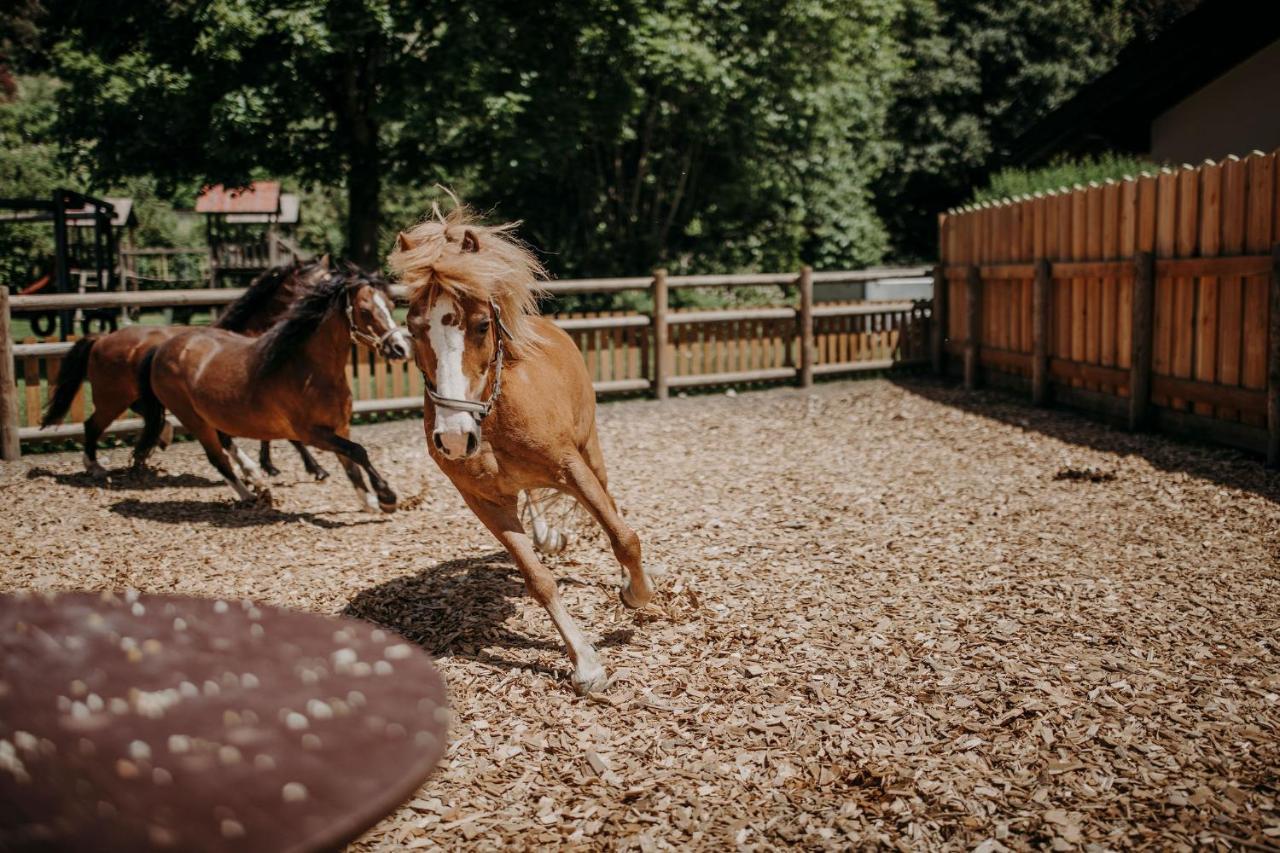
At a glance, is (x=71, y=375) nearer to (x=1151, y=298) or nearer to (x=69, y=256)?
(x=1151, y=298)

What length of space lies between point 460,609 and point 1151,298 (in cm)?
694

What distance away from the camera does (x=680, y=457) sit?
9.16 m

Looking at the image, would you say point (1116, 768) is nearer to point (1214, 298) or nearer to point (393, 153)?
point (1214, 298)

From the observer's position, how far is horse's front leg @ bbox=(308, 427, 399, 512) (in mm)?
7020

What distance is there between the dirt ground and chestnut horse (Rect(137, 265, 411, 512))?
1.95 feet

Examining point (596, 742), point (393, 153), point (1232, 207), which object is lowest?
point (596, 742)

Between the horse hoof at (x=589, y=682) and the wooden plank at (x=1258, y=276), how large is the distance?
6.12 m

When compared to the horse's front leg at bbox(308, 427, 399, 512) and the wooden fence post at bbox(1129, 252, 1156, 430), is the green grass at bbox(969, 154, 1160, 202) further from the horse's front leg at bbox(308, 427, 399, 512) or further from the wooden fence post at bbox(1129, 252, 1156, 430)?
the horse's front leg at bbox(308, 427, 399, 512)

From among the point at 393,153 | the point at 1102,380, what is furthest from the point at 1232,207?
the point at 393,153

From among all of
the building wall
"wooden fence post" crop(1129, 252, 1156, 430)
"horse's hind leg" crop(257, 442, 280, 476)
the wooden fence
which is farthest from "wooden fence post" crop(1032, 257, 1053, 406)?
"horse's hind leg" crop(257, 442, 280, 476)

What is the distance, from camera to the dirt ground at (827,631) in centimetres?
318

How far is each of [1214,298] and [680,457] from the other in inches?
187

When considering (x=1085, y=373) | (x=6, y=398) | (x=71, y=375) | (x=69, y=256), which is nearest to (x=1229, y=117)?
(x=1085, y=373)

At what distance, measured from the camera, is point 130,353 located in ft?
27.4
